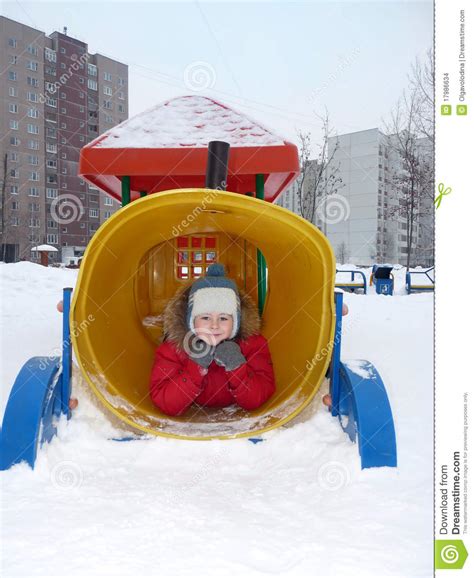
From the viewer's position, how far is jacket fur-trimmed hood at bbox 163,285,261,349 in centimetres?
253

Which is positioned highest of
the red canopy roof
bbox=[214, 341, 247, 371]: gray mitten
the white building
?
the white building

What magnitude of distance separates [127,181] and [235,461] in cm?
190

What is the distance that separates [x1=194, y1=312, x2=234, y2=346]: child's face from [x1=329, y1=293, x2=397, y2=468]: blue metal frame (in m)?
0.59

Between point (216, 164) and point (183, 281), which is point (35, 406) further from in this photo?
point (183, 281)

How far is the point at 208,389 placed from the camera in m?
2.66

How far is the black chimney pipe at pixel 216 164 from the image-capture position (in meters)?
2.47

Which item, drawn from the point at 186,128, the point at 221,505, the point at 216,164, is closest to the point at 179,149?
the point at 186,128

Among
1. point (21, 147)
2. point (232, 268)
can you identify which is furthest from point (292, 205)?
point (21, 147)

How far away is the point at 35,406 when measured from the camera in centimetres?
190

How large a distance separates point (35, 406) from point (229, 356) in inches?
35.7

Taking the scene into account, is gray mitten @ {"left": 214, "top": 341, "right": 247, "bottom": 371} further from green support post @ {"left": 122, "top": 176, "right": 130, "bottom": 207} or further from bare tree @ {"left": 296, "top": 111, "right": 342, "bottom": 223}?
Answer: bare tree @ {"left": 296, "top": 111, "right": 342, "bottom": 223}

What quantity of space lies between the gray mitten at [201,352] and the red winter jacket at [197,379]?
0.08 ft

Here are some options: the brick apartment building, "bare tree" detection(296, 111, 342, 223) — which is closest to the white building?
"bare tree" detection(296, 111, 342, 223)

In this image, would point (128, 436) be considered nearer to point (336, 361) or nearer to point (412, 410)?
point (336, 361)
